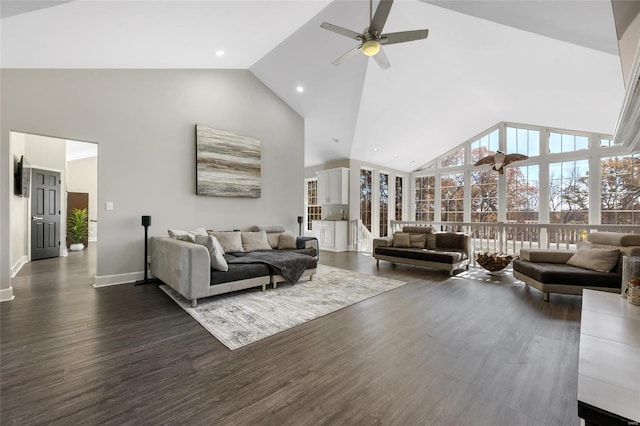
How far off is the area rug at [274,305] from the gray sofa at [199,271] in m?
0.15

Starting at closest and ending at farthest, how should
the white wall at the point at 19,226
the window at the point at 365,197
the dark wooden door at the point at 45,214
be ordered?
1. the white wall at the point at 19,226
2. the dark wooden door at the point at 45,214
3. the window at the point at 365,197

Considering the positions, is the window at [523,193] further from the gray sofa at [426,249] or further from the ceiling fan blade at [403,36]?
the ceiling fan blade at [403,36]

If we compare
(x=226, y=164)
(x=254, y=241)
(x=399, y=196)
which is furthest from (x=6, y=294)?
(x=399, y=196)

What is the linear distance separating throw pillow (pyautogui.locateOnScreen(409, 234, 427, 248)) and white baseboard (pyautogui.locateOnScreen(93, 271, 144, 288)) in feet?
15.9

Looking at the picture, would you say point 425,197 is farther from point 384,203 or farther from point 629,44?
point 629,44

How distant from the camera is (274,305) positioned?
3275 mm

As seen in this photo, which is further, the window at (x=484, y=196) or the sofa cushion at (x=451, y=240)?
the window at (x=484, y=196)

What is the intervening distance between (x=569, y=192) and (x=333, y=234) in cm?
594

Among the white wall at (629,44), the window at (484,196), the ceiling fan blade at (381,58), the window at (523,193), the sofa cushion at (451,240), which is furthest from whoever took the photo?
the window at (484,196)

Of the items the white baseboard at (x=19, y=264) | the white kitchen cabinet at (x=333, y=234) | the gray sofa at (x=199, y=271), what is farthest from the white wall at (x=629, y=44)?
the white baseboard at (x=19, y=264)

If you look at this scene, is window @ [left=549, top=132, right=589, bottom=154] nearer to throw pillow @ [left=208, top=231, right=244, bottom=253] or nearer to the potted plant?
throw pillow @ [left=208, top=231, right=244, bottom=253]

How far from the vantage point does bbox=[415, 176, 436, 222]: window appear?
9.40 metres

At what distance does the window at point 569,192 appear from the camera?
6715 millimetres

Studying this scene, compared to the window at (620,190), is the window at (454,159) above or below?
above
